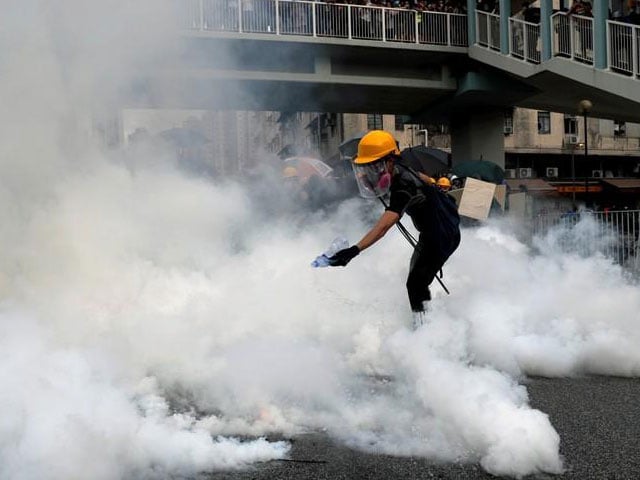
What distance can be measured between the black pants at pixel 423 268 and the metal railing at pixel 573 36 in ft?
30.0

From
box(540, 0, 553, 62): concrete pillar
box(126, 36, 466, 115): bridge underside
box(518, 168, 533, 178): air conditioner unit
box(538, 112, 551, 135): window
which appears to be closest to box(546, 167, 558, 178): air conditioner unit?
box(518, 168, 533, 178): air conditioner unit

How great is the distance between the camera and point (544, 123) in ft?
102

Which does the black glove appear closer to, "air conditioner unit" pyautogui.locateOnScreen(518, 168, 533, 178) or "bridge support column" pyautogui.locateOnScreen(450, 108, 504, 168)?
"bridge support column" pyautogui.locateOnScreen(450, 108, 504, 168)

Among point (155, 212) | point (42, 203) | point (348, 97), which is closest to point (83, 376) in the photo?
point (42, 203)

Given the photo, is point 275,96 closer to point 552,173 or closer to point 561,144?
point 552,173

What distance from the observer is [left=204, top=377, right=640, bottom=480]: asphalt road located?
2.30m

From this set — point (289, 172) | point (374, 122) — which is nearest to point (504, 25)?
point (289, 172)

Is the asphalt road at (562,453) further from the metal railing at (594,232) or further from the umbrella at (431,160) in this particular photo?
the umbrella at (431,160)

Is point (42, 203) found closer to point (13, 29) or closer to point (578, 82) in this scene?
point (13, 29)

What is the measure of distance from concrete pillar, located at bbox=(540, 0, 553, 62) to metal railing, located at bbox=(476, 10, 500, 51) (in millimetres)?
1450

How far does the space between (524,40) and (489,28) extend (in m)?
0.98

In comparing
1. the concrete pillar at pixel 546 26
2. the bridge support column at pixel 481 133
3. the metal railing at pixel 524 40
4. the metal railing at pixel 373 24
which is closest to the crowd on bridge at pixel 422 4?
the metal railing at pixel 373 24

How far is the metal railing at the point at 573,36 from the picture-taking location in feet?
36.8

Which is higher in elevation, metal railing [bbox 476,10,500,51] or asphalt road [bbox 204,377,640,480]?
metal railing [bbox 476,10,500,51]
